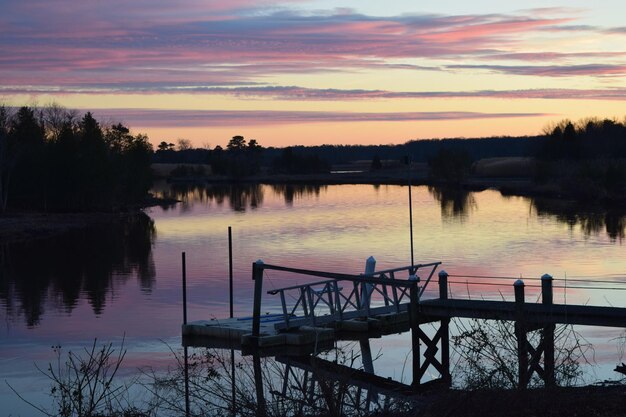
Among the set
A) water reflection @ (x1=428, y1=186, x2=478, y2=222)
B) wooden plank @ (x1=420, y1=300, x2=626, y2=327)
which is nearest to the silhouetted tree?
water reflection @ (x1=428, y1=186, x2=478, y2=222)

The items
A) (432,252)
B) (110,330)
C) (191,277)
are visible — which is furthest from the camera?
(432,252)

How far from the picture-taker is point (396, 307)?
3045cm

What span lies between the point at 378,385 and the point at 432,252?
3222 cm

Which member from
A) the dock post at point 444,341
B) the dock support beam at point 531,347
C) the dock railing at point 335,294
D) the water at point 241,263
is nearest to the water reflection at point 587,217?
the water at point 241,263

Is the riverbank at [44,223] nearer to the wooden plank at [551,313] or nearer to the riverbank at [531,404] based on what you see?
the wooden plank at [551,313]

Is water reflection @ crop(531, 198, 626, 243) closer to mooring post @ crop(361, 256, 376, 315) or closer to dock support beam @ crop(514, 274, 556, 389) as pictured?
mooring post @ crop(361, 256, 376, 315)

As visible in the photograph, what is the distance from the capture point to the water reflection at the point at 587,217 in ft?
223

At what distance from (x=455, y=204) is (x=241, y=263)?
187 feet

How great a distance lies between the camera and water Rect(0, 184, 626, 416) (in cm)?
3014

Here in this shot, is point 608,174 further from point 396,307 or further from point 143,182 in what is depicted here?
point 396,307

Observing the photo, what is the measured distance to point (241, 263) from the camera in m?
52.3

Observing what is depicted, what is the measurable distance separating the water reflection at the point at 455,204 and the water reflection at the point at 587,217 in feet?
21.3

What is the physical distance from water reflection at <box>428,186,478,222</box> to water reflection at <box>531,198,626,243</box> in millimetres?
6483

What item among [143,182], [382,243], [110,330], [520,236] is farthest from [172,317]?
[143,182]
